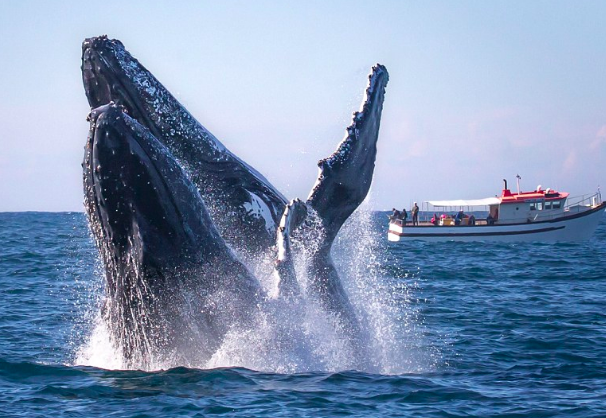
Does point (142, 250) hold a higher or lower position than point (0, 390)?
higher

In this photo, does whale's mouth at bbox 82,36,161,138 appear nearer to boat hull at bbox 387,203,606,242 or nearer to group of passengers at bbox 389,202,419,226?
boat hull at bbox 387,203,606,242

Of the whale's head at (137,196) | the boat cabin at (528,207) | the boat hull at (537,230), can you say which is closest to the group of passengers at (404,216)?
the boat hull at (537,230)

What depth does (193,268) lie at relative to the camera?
28.0 ft

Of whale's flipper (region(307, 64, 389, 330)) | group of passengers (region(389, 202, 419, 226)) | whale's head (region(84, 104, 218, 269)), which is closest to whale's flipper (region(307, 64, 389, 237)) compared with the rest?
whale's flipper (region(307, 64, 389, 330))

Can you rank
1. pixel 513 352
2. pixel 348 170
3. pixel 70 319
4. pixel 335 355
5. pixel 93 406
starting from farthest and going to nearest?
1. pixel 70 319
2. pixel 513 352
3. pixel 335 355
4. pixel 348 170
5. pixel 93 406

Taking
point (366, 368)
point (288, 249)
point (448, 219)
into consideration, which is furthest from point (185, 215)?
point (448, 219)

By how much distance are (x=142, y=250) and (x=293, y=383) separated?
2673 mm

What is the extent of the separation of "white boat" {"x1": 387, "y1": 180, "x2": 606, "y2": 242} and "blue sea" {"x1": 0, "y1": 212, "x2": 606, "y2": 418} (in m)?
33.3

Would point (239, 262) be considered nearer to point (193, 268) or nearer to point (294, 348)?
point (193, 268)

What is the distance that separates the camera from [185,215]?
26.8ft

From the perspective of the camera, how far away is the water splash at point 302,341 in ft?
30.8

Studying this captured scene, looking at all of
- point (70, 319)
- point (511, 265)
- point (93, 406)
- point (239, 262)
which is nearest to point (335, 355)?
point (239, 262)

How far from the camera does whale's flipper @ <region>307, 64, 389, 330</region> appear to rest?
9.65m

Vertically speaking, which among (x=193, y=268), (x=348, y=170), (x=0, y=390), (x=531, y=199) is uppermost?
(x=531, y=199)
